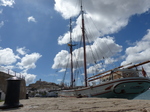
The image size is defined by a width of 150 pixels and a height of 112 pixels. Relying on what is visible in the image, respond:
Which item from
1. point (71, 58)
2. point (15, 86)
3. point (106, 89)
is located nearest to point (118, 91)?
point (106, 89)

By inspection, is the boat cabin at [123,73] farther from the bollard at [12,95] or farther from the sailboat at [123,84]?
the bollard at [12,95]

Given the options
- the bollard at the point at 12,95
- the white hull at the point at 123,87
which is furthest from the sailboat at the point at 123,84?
the bollard at the point at 12,95

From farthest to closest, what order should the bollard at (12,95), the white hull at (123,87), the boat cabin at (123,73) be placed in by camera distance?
1. the boat cabin at (123,73)
2. the white hull at (123,87)
3. the bollard at (12,95)

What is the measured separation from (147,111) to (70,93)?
79.1 feet

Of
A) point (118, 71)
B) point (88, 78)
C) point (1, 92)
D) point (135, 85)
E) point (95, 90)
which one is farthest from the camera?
point (88, 78)

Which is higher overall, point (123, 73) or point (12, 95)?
point (123, 73)

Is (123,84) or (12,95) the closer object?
(12,95)

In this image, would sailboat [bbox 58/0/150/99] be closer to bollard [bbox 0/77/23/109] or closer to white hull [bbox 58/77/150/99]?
white hull [bbox 58/77/150/99]

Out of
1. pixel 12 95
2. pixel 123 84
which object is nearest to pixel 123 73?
pixel 123 84

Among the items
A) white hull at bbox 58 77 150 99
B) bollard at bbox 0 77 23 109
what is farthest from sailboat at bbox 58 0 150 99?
bollard at bbox 0 77 23 109

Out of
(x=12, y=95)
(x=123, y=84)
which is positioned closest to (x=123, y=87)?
(x=123, y=84)

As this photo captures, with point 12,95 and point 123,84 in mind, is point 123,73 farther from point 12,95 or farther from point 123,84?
point 12,95

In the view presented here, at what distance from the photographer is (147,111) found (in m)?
3.34

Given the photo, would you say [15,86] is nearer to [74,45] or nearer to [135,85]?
[135,85]
